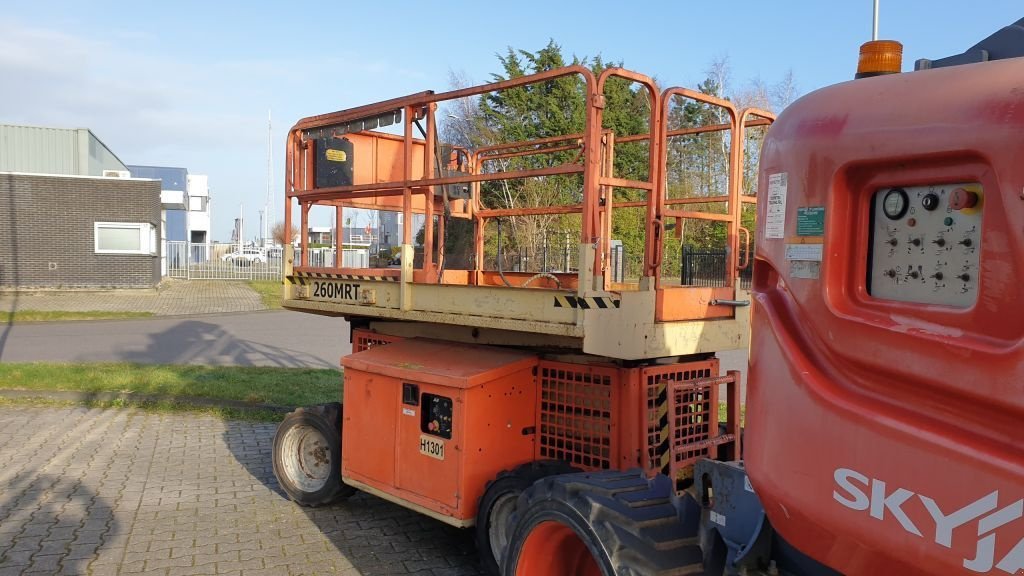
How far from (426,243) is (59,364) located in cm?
912

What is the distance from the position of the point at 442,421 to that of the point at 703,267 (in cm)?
590

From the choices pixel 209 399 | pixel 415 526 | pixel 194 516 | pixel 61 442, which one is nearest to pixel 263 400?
pixel 209 399

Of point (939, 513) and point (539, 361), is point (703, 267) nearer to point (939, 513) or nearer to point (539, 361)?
point (539, 361)

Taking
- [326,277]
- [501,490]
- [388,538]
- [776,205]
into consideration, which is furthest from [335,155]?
[776,205]

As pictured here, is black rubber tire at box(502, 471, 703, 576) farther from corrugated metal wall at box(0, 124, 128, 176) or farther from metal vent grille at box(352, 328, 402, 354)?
corrugated metal wall at box(0, 124, 128, 176)

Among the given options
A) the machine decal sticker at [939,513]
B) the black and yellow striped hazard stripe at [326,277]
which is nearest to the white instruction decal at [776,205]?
the machine decal sticker at [939,513]

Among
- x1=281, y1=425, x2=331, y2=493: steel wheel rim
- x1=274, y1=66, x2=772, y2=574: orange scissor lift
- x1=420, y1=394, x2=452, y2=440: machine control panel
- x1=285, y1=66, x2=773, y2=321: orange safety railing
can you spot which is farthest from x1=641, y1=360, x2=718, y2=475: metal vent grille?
x1=281, y1=425, x2=331, y2=493: steel wheel rim

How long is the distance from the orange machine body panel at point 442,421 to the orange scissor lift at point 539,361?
0.01 meters

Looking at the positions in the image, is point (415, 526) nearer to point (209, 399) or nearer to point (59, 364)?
point (209, 399)

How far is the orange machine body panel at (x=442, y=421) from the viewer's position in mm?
4117

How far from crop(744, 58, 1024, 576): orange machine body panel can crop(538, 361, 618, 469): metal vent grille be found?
1.99 metres

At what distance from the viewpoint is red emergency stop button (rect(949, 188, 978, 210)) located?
5.28 feet

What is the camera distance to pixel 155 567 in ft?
14.6

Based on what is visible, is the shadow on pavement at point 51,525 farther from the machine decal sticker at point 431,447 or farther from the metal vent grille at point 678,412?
the metal vent grille at point 678,412
